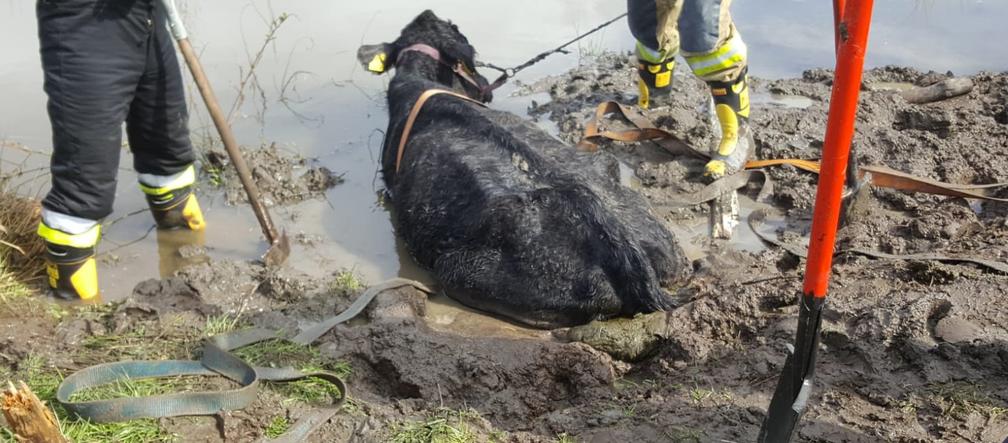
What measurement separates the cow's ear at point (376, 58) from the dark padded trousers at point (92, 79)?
6.90ft

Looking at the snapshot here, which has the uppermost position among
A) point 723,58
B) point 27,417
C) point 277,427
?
point 723,58

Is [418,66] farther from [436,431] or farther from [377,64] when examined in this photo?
[436,431]

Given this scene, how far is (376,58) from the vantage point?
245 inches

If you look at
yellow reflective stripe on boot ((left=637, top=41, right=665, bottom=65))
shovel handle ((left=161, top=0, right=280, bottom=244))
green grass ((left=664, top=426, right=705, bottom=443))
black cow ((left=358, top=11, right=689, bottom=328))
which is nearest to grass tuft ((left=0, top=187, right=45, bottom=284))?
shovel handle ((left=161, top=0, right=280, bottom=244))

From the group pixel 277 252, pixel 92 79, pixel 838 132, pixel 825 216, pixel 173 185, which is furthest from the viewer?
pixel 173 185

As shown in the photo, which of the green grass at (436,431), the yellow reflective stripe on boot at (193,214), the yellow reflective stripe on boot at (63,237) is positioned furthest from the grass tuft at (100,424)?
the yellow reflective stripe on boot at (193,214)

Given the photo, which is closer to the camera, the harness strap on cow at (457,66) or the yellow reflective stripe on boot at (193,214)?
the yellow reflective stripe on boot at (193,214)

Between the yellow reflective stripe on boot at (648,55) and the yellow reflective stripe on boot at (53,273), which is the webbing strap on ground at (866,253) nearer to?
the yellow reflective stripe on boot at (648,55)

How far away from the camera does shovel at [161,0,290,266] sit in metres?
3.99

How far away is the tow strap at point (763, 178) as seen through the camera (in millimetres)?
4105

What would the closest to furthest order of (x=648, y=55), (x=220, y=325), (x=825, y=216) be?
1. (x=825, y=216)
2. (x=220, y=325)
3. (x=648, y=55)

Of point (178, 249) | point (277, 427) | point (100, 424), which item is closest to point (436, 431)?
point (277, 427)

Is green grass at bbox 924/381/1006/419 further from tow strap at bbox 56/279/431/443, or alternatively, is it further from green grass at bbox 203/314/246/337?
green grass at bbox 203/314/246/337

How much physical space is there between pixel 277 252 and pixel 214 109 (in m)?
0.89
